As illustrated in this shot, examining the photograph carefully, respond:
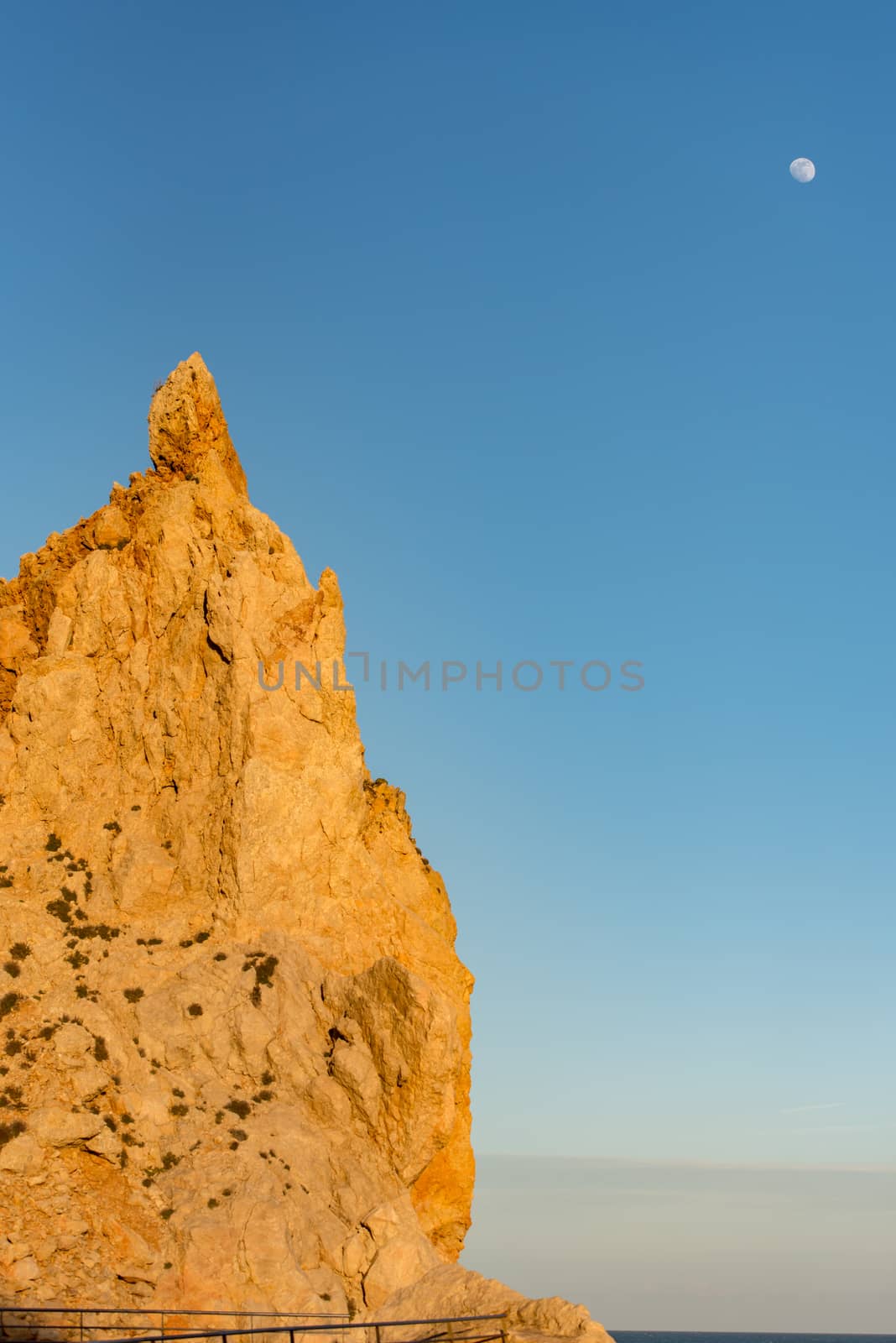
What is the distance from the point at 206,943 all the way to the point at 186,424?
20.6 m

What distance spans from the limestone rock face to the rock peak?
12 centimetres

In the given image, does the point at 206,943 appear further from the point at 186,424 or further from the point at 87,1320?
the point at 186,424

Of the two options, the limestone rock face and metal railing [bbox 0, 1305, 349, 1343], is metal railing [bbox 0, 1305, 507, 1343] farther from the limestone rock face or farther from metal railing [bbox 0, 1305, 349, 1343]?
the limestone rock face

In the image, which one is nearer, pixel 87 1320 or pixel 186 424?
pixel 87 1320

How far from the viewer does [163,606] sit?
4188 cm

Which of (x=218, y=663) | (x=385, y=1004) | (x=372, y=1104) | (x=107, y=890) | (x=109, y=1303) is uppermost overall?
(x=218, y=663)

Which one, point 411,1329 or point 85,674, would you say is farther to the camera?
point 85,674

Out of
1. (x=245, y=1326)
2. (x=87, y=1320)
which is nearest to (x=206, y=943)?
(x=245, y=1326)

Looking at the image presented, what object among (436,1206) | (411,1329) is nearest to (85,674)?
(436,1206)

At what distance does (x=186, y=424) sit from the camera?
147ft

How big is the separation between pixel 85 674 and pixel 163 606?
144 inches

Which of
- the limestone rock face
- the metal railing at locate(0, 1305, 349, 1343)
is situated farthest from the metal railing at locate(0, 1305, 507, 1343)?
the limestone rock face

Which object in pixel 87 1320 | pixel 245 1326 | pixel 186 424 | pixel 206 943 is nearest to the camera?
pixel 87 1320

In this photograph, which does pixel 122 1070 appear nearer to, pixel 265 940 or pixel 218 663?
pixel 265 940
